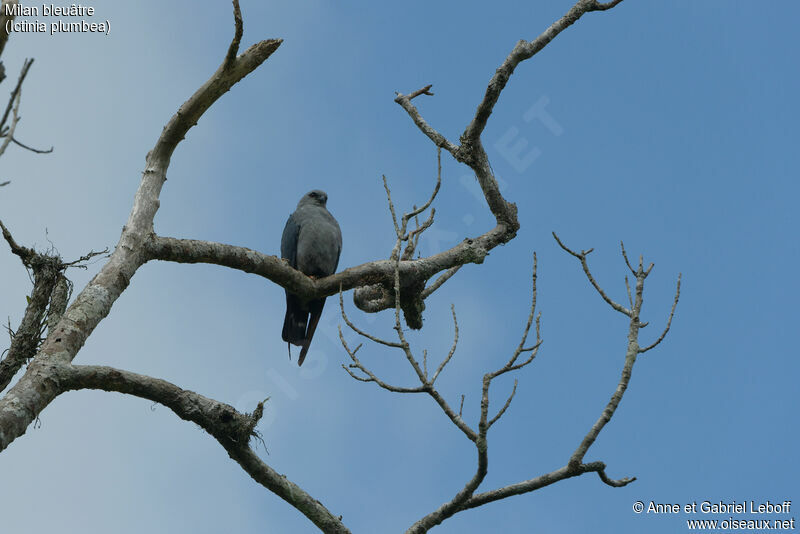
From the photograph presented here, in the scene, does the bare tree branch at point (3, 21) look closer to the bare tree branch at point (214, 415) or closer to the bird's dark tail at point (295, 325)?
the bare tree branch at point (214, 415)

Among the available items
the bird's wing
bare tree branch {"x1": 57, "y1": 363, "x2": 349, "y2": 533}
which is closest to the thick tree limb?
bare tree branch {"x1": 57, "y1": 363, "x2": 349, "y2": 533}

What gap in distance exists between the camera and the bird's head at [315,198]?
26.5ft

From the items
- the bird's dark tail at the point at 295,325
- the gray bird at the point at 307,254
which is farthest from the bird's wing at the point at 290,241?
the bird's dark tail at the point at 295,325

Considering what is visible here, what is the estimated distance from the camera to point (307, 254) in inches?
275

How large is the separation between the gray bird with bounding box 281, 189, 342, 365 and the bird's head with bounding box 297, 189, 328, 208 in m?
0.25

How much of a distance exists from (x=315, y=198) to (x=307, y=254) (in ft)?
4.27

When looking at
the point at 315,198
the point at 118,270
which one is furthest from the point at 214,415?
the point at 315,198

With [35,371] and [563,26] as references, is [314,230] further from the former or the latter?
[35,371]

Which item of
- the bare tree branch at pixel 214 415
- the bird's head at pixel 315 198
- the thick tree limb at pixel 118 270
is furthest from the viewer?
the bird's head at pixel 315 198

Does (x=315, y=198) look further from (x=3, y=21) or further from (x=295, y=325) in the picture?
(x=3, y=21)

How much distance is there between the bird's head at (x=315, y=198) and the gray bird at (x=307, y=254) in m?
0.25

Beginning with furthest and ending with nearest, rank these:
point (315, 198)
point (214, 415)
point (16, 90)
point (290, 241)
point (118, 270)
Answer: point (315, 198) < point (290, 241) < point (118, 270) < point (214, 415) < point (16, 90)

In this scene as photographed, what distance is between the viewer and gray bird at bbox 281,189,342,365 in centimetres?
671

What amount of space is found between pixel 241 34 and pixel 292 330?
2.76 meters
